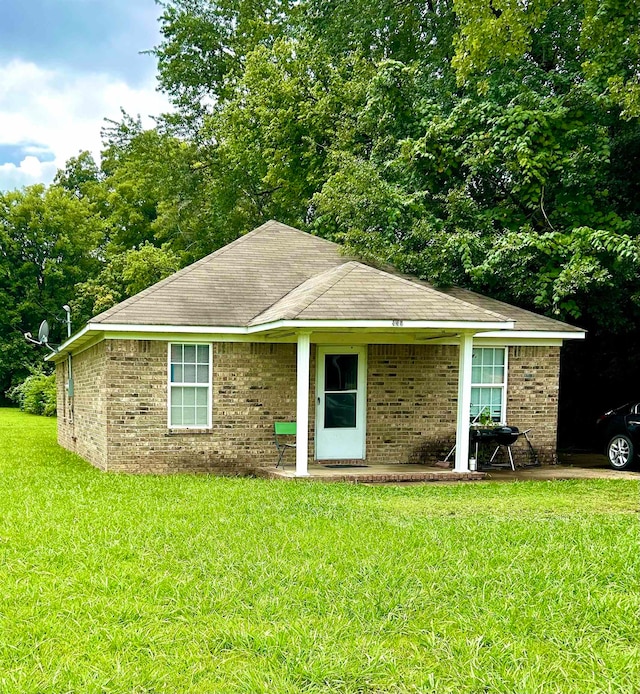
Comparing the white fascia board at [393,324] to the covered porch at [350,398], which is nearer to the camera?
the white fascia board at [393,324]

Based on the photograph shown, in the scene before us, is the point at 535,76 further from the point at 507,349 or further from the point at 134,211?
the point at 134,211

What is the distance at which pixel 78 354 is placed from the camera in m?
15.2

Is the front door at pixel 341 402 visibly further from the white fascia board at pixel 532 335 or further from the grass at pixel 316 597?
the grass at pixel 316 597

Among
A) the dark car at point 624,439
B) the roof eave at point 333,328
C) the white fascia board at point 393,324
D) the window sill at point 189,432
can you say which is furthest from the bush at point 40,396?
the dark car at point 624,439

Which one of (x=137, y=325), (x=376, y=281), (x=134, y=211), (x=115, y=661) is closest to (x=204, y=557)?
(x=115, y=661)

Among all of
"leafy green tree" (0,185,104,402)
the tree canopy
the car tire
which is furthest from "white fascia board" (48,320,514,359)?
"leafy green tree" (0,185,104,402)

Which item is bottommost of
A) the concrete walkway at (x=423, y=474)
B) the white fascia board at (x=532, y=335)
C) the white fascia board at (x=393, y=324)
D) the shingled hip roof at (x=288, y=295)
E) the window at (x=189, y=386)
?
the concrete walkway at (x=423, y=474)

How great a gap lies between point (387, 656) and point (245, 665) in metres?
0.83

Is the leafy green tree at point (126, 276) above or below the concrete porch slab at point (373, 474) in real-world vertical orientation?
above

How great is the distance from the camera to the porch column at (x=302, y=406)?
408 inches

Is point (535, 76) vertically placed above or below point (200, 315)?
above

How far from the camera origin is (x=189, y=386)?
11578 millimetres

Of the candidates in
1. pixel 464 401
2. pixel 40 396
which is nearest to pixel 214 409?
pixel 464 401

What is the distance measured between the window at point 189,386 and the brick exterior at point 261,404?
15cm
